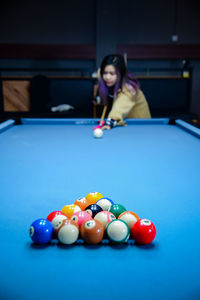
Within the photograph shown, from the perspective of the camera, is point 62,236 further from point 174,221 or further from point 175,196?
point 175,196

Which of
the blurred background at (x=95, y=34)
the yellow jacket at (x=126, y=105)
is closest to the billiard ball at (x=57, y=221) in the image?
the yellow jacket at (x=126, y=105)

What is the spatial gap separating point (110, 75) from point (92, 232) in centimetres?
202

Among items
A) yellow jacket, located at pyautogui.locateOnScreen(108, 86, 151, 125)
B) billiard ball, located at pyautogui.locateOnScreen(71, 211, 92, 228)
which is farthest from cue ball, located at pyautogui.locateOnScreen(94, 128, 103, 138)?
billiard ball, located at pyautogui.locateOnScreen(71, 211, 92, 228)

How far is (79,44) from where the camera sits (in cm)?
579

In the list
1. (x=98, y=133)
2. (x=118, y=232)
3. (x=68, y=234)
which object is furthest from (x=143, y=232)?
(x=98, y=133)

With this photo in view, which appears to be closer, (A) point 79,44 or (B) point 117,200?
(B) point 117,200

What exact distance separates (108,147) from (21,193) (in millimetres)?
731

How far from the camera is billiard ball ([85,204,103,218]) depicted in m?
0.75

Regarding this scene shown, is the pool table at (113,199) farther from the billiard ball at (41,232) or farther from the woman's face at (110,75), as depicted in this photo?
the woman's face at (110,75)

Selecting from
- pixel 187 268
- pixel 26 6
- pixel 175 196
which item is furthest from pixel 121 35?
pixel 187 268

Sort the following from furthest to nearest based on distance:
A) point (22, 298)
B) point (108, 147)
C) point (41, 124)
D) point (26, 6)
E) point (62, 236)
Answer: point (26, 6) < point (41, 124) < point (108, 147) < point (62, 236) < point (22, 298)

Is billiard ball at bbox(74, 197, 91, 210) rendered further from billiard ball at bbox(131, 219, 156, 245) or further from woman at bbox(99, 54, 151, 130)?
woman at bbox(99, 54, 151, 130)

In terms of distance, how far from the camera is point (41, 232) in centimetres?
62

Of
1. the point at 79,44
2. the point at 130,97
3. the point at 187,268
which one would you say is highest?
the point at 79,44
